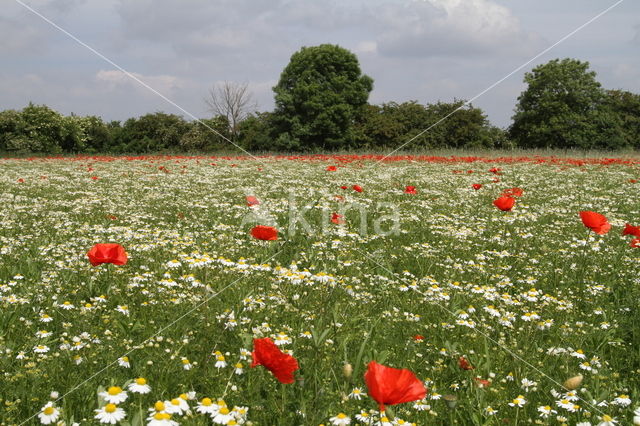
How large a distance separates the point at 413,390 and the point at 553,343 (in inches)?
104

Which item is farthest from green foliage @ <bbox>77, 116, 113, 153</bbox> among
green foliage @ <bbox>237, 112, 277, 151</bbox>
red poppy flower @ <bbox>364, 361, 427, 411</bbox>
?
red poppy flower @ <bbox>364, 361, 427, 411</bbox>

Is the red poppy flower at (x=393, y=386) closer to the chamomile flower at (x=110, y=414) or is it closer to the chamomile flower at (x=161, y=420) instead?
the chamomile flower at (x=161, y=420)

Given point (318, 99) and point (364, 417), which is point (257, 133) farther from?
point (364, 417)

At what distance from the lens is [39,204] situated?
9.11 meters

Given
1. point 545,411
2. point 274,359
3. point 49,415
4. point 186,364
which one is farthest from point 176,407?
point 545,411

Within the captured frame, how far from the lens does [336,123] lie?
48.8 m

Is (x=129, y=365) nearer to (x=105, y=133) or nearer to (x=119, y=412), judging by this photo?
(x=119, y=412)

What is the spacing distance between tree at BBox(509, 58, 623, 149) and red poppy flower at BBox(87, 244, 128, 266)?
2348 inches

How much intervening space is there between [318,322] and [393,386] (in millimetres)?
2017

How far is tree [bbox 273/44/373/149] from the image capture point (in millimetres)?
47469

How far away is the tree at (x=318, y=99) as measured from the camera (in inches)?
1869

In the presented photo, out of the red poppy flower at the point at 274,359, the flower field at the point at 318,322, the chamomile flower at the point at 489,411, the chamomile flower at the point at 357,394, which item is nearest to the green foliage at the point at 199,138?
the flower field at the point at 318,322

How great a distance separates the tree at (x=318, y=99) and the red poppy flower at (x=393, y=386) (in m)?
45.7

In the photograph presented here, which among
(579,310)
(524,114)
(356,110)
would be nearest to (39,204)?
(579,310)
